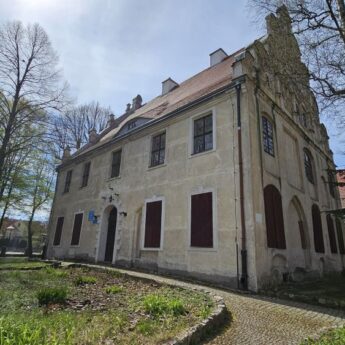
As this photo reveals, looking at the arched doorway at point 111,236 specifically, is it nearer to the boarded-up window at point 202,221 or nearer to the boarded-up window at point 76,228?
the boarded-up window at point 76,228

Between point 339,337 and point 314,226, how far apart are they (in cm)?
1190

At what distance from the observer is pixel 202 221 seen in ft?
34.2

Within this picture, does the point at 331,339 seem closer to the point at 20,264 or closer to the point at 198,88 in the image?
the point at 198,88

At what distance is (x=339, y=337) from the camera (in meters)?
4.12

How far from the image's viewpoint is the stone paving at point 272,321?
447cm

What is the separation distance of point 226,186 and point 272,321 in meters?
5.29

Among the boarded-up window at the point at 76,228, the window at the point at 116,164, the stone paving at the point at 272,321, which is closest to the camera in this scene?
the stone paving at the point at 272,321

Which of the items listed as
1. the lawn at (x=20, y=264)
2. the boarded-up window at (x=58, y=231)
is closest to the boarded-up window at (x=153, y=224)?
the lawn at (x=20, y=264)

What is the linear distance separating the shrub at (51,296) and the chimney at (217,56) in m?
17.2

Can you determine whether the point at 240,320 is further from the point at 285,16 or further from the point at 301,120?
the point at 301,120

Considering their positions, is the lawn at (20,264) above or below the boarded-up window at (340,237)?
below

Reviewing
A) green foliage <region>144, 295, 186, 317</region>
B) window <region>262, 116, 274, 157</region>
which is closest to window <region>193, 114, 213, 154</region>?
window <region>262, 116, 274, 157</region>

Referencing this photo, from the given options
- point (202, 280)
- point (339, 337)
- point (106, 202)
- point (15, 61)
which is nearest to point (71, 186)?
point (106, 202)

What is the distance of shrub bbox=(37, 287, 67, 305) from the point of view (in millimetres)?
5430
